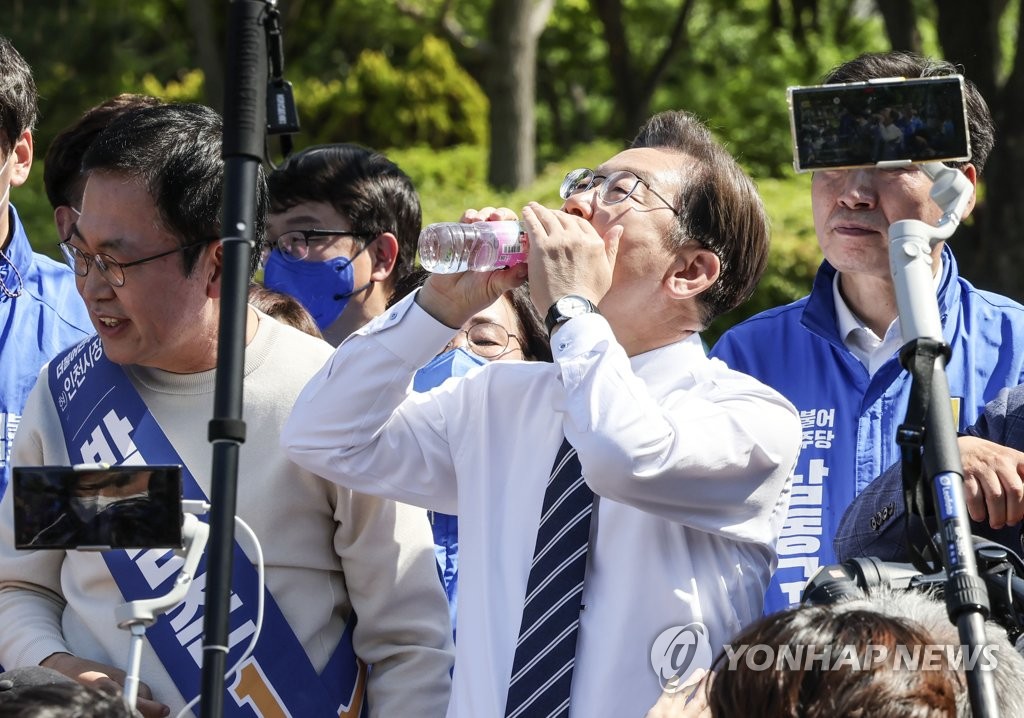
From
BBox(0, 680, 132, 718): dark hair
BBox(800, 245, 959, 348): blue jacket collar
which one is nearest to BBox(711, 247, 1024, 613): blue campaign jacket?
BBox(800, 245, 959, 348): blue jacket collar

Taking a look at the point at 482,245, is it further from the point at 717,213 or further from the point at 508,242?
the point at 717,213

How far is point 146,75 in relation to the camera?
64.2ft

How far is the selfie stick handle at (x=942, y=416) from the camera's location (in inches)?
73.4

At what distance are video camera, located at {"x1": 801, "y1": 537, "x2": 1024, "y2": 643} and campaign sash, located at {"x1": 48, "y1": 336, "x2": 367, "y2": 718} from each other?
40.2 inches

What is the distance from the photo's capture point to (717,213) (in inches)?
114

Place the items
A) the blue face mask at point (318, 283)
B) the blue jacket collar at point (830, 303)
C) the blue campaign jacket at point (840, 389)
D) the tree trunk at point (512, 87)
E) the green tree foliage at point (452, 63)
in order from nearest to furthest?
the blue campaign jacket at point (840, 389), the blue jacket collar at point (830, 303), the blue face mask at point (318, 283), the tree trunk at point (512, 87), the green tree foliage at point (452, 63)

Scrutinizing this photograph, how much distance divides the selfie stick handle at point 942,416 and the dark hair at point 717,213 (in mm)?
731

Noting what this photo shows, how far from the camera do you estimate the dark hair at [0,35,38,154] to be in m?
3.65

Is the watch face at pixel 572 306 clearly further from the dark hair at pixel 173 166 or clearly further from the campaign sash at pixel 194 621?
the campaign sash at pixel 194 621

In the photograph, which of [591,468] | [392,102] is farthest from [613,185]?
[392,102]

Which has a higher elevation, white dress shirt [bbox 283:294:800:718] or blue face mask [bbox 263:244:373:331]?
blue face mask [bbox 263:244:373:331]

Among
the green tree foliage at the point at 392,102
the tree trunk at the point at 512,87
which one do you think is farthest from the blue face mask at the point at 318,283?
the green tree foliage at the point at 392,102

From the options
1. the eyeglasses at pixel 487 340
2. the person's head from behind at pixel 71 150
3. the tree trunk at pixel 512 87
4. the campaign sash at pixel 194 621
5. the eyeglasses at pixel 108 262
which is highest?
the tree trunk at pixel 512 87

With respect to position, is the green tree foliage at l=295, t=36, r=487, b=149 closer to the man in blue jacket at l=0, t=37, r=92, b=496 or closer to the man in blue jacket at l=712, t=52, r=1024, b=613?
the man in blue jacket at l=0, t=37, r=92, b=496
